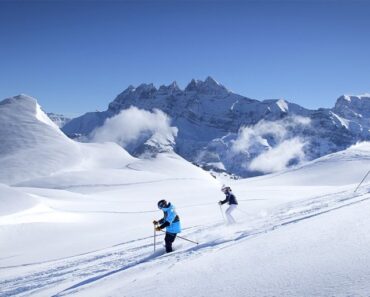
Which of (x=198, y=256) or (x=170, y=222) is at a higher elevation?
(x=170, y=222)

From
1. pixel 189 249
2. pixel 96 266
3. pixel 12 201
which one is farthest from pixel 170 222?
pixel 12 201

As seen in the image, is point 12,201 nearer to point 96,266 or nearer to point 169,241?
point 96,266

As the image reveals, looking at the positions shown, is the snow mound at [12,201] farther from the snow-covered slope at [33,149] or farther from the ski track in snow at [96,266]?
the snow-covered slope at [33,149]

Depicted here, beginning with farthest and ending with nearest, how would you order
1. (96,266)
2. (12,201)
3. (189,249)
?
(12,201) < (96,266) < (189,249)

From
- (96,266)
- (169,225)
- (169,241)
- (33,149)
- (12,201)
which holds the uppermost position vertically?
(33,149)

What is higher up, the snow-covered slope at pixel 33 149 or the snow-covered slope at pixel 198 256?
the snow-covered slope at pixel 33 149

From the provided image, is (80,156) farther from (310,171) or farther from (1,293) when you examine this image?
(1,293)

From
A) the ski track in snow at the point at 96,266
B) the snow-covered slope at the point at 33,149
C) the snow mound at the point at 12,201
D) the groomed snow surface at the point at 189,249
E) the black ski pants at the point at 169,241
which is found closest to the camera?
the groomed snow surface at the point at 189,249

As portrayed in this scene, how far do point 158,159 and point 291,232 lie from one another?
102m

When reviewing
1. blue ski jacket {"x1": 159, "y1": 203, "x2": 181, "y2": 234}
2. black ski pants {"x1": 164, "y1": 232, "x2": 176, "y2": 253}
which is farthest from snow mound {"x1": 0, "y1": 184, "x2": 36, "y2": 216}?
black ski pants {"x1": 164, "y1": 232, "x2": 176, "y2": 253}

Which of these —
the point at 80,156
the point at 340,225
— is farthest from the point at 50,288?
the point at 80,156

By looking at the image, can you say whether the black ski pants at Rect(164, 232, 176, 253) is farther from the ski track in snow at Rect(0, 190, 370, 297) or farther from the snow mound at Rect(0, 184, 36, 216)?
the snow mound at Rect(0, 184, 36, 216)

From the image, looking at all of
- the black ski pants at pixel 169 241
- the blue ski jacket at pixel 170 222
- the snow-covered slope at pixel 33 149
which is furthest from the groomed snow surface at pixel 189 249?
the snow-covered slope at pixel 33 149

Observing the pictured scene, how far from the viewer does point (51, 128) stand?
315 feet
